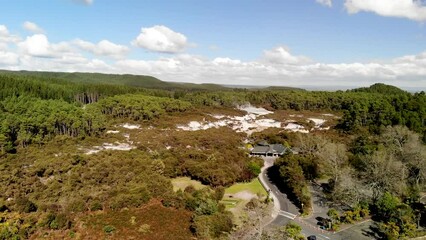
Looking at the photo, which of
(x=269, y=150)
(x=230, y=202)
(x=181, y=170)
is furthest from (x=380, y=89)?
(x=230, y=202)

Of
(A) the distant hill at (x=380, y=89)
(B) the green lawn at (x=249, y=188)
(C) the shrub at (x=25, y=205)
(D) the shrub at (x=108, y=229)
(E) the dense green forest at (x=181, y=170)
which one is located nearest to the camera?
(D) the shrub at (x=108, y=229)

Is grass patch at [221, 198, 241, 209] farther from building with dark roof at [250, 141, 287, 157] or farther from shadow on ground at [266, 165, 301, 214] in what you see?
building with dark roof at [250, 141, 287, 157]

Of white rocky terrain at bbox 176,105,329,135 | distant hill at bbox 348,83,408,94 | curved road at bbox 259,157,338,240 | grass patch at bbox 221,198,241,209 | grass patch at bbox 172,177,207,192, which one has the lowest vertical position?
grass patch at bbox 172,177,207,192

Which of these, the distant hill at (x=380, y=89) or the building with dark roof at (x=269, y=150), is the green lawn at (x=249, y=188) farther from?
the distant hill at (x=380, y=89)

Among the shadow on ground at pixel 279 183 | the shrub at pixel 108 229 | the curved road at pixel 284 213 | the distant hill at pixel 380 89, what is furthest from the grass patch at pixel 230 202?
the distant hill at pixel 380 89

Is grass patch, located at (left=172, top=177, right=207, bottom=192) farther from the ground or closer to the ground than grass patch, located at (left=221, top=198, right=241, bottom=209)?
closer to the ground

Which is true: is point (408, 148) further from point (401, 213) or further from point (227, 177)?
point (227, 177)

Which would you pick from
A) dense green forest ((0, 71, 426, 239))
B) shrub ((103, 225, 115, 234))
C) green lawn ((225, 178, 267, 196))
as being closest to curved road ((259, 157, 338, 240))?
green lawn ((225, 178, 267, 196))
